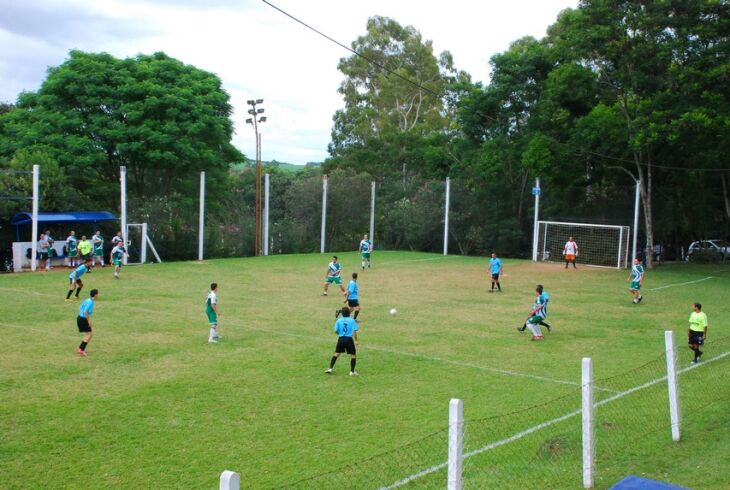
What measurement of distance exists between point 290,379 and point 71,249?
21.6 m

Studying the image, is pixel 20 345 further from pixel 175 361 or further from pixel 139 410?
pixel 139 410

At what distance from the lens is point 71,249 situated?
109 feet

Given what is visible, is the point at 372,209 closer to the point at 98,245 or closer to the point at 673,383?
the point at 98,245

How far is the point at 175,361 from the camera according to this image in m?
16.4

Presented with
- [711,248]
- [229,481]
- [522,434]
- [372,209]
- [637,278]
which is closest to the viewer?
[229,481]

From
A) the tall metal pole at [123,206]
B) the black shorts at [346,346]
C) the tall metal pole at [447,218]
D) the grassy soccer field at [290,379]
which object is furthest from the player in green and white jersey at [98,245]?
the tall metal pole at [447,218]

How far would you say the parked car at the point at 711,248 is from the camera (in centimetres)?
4612

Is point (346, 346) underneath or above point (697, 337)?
underneath

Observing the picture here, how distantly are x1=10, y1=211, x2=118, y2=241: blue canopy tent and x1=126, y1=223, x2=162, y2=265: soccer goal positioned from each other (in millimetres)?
1154

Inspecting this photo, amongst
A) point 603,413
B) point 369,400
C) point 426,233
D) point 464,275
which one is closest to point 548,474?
point 603,413

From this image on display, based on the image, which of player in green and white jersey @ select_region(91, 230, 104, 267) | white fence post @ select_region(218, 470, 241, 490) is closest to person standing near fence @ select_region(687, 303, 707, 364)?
white fence post @ select_region(218, 470, 241, 490)

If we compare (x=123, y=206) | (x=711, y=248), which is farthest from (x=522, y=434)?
(x=711, y=248)

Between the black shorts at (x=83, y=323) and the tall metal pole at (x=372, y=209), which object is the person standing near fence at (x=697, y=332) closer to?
the black shorts at (x=83, y=323)

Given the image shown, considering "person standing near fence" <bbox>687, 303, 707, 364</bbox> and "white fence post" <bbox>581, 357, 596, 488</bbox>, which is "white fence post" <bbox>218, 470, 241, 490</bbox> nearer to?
"white fence post" <bbox>581, 357, 596, 488</bbox>
